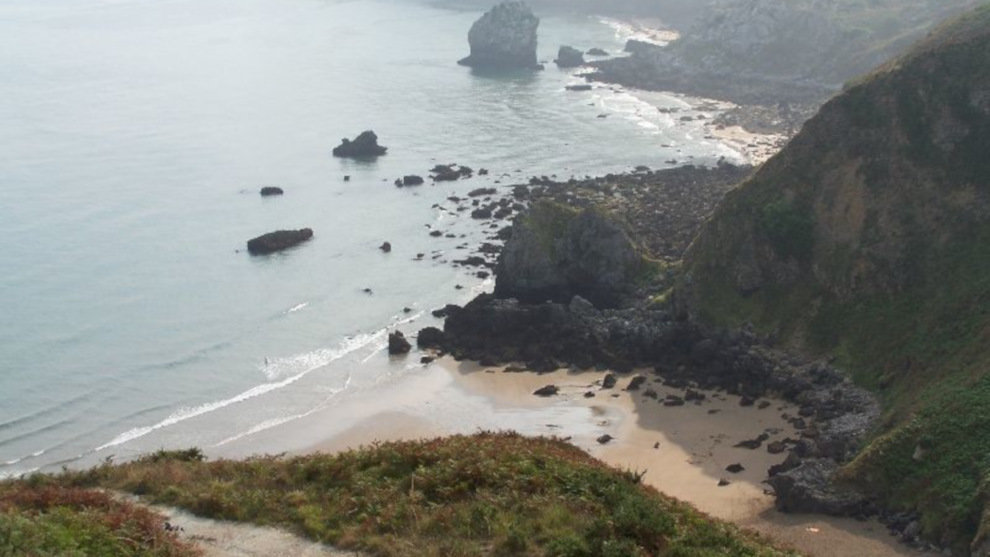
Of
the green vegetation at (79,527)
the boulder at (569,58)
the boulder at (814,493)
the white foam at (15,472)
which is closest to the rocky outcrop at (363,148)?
the boulder at (569,58)

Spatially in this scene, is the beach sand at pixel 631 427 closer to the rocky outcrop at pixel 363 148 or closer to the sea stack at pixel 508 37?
the rocky outcrop at pixel 363 148

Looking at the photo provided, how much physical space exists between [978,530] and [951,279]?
1909cm

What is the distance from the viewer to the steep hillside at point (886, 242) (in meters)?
47.0

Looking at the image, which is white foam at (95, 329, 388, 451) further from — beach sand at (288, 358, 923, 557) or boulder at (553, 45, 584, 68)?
boulder at (553, 45, 584, 68)

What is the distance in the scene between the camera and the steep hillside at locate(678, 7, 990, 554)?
154 ft

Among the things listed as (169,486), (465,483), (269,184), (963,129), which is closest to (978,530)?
(465,483)

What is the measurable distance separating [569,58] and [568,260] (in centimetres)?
11981

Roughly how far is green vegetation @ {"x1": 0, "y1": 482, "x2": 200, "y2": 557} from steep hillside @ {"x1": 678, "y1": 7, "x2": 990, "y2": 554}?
2645 centimetres

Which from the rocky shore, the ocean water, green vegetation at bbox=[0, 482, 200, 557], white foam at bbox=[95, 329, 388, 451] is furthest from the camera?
the ocean water

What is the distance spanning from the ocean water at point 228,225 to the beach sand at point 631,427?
4.15 metres

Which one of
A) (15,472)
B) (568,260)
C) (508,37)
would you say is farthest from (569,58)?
(15,472)

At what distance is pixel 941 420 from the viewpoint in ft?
134

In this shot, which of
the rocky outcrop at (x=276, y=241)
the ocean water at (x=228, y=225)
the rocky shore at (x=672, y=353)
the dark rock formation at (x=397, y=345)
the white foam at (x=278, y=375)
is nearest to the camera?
the rocky shore at (x=672, y=353)

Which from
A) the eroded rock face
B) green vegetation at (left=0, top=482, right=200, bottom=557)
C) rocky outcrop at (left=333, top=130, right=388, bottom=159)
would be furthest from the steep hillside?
rocky outcrop at (left=333, top=130, right=388, bottom=159)
